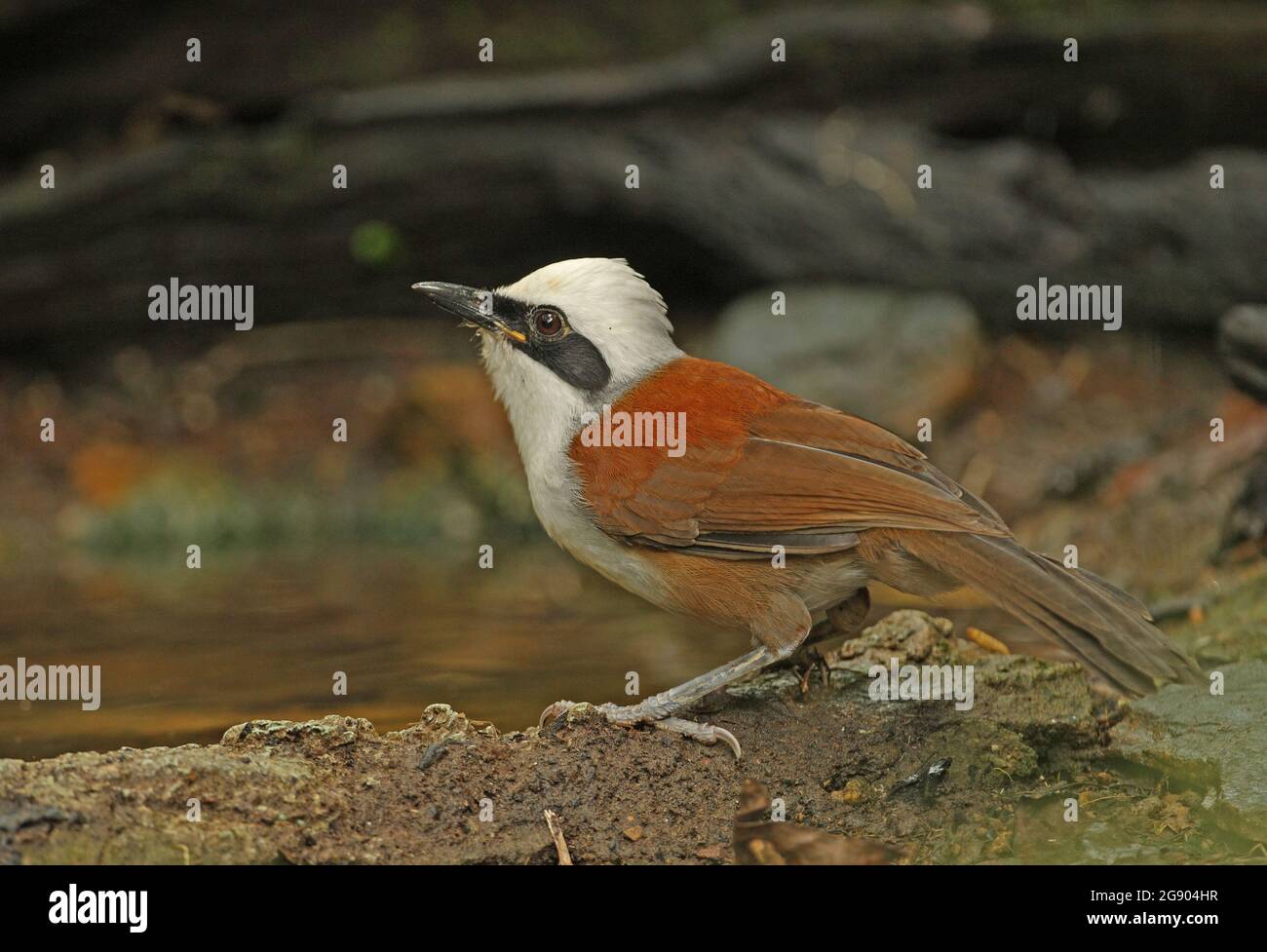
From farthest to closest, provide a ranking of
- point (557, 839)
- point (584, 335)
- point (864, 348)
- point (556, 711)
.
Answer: point (864, 348) < point (584, 335) < point (556, 711) < point (557, 839)

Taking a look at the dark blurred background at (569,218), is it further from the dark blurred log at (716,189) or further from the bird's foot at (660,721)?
the bird's foot at (660,721)

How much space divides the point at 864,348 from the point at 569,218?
2.52 metres

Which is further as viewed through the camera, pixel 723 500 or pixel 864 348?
pixel 864 348

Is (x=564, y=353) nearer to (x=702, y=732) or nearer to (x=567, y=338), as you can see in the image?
(x=567, y=338)

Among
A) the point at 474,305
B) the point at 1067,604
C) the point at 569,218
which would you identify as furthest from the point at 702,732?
the point at 569,218

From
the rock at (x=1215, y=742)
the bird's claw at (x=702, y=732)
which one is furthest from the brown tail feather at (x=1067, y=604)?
the bird's claw at (x=702, y=732)

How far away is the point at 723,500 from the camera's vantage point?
4754 millimetres

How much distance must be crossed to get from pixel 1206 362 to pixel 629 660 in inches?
238

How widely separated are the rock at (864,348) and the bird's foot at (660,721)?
222 inches

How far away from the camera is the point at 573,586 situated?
8258mm

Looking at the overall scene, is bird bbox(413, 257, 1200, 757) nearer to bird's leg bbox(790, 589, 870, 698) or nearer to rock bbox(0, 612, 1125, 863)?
bird's leg bbox(790, 589, 870, 698)

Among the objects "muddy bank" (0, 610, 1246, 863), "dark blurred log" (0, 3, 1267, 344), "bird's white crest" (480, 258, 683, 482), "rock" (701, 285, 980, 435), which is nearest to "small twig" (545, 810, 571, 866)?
"muddy bank" (0, 610, 1246, 863)

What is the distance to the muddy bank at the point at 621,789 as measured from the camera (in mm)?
3900

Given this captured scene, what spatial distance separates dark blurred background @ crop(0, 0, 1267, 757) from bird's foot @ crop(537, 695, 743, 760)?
464 cm
